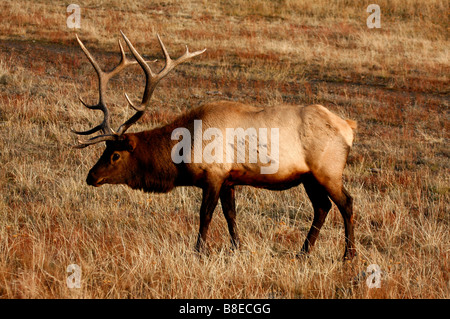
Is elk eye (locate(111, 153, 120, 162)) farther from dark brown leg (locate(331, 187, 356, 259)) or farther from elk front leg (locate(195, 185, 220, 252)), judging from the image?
dark brown leg (locate(331, 187, 356, 259))

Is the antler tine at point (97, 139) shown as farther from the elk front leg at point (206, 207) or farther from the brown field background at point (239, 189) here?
the elk front leg at point (206, 207)

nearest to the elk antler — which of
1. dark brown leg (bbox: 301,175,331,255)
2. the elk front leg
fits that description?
the elk front leg

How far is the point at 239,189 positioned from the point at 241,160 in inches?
77.3

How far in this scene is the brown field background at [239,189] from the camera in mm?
5133

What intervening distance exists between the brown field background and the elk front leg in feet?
0.57

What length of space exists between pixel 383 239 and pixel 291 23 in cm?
1873

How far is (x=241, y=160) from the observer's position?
229 inches

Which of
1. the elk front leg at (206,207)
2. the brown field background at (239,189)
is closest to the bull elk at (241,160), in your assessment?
the elk front leg at (206,207)

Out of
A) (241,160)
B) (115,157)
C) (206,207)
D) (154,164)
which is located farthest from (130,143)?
(241,160)

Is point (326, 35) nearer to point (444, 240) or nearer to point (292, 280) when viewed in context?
point (444, 240)

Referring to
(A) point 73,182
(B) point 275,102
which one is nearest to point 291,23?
(B) point 275,102

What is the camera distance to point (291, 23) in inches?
945

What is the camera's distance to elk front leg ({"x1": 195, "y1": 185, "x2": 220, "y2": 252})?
5.81 metres

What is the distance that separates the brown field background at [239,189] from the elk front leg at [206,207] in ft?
0.57
